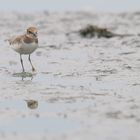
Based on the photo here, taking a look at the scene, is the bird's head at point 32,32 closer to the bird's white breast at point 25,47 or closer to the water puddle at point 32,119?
the bird's white breast at point 25,47

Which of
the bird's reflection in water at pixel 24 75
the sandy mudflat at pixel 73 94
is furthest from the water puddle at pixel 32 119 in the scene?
the bird's reflection in water at pixel 24 75

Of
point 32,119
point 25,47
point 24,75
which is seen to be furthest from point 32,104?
point 25,47

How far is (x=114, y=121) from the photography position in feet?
31.7

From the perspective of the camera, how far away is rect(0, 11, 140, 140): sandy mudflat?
9234 millimetres

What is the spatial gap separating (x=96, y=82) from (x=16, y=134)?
4.83 metres

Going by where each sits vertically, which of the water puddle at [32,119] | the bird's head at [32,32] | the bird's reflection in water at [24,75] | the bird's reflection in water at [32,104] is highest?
the bird's head at [32,32]

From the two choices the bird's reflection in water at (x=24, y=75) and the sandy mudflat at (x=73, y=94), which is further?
the bird's reflection in water at (x=24, y=75)

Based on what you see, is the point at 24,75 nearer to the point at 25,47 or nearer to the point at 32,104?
the point at 25,47

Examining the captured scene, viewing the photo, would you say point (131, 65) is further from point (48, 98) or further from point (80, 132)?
point (80, 132)

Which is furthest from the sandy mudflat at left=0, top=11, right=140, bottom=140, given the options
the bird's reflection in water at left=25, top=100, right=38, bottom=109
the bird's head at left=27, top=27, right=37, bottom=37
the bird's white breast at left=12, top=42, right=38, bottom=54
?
the bird's head at left=27, top=27, right=37, bottom=37

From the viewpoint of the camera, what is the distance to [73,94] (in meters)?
12.1

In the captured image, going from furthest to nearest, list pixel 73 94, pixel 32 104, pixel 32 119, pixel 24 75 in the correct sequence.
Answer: pixel 24 75 < pixel 73 94 < pixel 32 104 < pixel 32 119

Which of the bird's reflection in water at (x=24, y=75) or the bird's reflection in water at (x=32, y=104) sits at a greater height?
the bird's reflection in water at (x=32, y=104)

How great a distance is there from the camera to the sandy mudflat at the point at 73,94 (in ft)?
30.3
